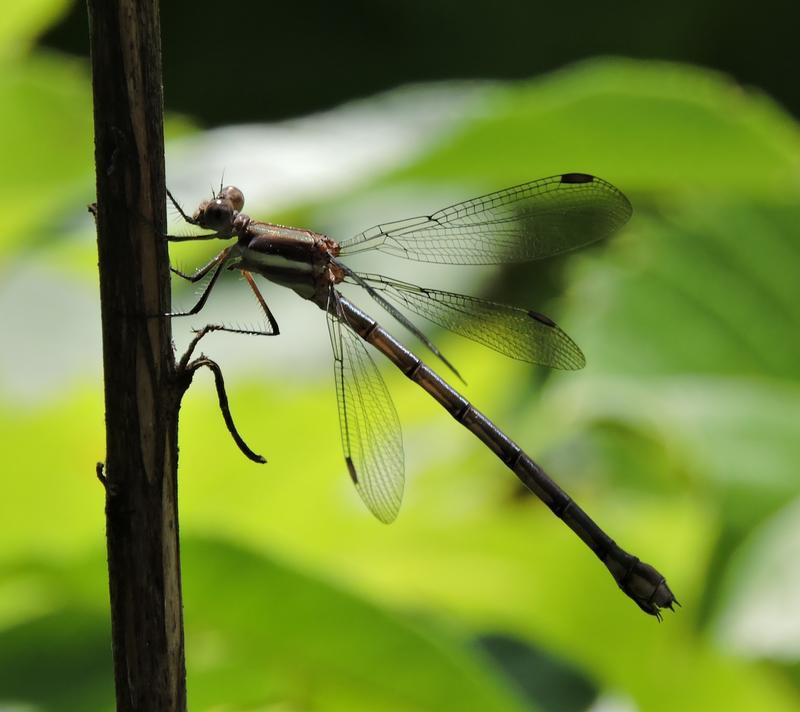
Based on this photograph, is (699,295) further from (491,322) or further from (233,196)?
(233,196)

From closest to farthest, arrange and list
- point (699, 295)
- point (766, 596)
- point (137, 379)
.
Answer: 1. point (137, 379)
2. point (766, 596)
3. point (699, 295)

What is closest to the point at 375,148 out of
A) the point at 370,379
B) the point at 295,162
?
the point at 295,162

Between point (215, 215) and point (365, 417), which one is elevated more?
point (215, 215)

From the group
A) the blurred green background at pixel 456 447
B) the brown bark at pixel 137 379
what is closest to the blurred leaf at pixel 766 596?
the blurred green background at pixel 456 447

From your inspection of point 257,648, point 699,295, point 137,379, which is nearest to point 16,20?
point 257,648

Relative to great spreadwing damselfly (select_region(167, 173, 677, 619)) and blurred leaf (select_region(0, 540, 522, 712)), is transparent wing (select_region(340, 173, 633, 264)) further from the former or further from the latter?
blurred leaf (select_region(0, 540, 522, 712))

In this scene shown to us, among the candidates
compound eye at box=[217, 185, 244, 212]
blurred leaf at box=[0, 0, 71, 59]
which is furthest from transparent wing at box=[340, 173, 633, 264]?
blurred leaf at box=[0, 0, 71, 59]

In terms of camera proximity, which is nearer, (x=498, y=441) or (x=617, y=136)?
(x=498, y=441)
